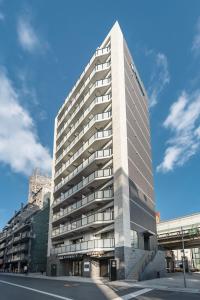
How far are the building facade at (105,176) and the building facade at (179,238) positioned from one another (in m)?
7.50

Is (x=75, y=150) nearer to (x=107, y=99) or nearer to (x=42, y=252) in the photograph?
(x=107, y=99)

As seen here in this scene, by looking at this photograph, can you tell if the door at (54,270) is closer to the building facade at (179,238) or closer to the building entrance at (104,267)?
the building entrance at (104,267)

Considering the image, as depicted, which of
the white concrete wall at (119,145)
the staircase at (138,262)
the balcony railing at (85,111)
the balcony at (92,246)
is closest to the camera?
the staircase at (138,262)

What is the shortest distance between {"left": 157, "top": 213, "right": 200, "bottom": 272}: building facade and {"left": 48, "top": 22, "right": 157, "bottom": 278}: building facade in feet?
24.6

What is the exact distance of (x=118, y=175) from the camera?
33.8 m

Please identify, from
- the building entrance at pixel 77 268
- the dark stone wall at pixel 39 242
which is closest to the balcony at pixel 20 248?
the dark stone wall at pixel 39 242

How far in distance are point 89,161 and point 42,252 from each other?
33555mm

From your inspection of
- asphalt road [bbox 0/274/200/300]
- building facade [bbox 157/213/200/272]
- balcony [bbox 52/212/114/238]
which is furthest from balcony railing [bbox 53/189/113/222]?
asphalt road [bbox 0/274/200/300]

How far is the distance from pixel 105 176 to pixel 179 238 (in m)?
21.0

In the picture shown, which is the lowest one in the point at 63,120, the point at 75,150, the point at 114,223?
the point at 114,223

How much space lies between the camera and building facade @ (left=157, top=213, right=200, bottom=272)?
46.9 metres

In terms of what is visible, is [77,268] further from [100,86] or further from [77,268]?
[100,86]

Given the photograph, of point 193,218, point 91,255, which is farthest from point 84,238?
point 193,218

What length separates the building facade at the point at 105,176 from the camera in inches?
1289
